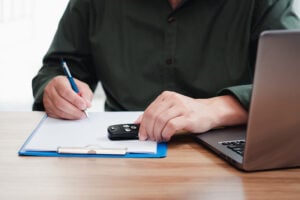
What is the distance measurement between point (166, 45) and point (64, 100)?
1.23 feet

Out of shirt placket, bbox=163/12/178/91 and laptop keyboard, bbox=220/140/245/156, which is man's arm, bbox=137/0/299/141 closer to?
laptop keyboard, bbox=220/140/245/156

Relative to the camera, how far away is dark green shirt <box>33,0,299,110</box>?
1.45 meters

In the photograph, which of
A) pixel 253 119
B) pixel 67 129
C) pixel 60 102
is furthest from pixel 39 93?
pixel 253 119

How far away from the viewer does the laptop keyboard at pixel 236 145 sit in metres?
0.98

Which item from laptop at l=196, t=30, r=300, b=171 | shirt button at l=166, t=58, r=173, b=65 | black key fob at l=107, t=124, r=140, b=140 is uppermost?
laptop at l=196, t=30, r=300, b=171

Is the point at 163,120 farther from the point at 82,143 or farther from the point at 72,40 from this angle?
the point at 72,40

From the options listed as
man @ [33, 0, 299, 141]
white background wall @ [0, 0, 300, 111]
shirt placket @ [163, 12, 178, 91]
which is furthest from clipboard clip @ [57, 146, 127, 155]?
white background wall @ [0, 0, 300, 111]

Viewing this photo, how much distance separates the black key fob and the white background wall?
1.25 metres

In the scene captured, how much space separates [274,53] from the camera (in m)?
0.77

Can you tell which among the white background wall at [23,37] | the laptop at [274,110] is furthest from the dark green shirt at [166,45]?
the white background wall at [23,37]

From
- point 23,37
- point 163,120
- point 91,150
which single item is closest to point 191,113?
point 163,120

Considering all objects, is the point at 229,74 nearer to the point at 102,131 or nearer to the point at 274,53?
the point at 102,131

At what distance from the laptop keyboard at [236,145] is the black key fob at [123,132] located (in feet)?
0.60

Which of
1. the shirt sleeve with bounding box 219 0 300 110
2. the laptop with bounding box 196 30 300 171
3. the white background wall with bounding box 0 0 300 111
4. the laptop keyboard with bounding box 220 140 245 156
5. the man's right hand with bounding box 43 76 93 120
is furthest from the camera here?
the white background wall with bounding box 0 0 300 111
